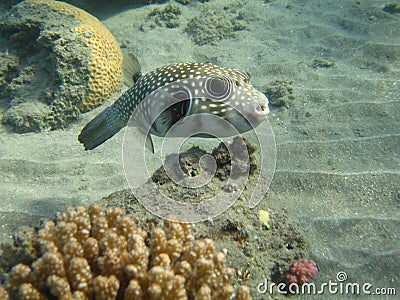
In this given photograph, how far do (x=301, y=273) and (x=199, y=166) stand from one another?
4.84ft

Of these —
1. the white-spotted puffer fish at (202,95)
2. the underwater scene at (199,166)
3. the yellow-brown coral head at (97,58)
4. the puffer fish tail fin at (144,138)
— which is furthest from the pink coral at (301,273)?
the yellow-brown coral head at (97,58)

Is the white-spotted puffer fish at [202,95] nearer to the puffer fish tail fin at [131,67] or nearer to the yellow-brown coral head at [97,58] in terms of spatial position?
the puffer fish tail fin at [131,67]

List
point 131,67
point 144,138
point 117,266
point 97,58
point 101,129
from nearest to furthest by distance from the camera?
1. point 117,266
2. point 144,138
3. point 131,67
4. point 101,129
5. point 97,58

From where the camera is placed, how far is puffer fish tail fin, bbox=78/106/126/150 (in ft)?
13.8

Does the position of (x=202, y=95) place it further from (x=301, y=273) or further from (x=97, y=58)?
(x=97, y=58)

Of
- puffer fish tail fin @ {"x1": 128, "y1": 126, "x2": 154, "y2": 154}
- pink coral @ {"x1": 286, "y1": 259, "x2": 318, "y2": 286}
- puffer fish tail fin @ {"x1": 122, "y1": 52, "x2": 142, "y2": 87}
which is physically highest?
puffer fish tail fin @ {"x1": 122, "y1": 52, "x2": 142, "y2": 87}

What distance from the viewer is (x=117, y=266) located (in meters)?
2.32

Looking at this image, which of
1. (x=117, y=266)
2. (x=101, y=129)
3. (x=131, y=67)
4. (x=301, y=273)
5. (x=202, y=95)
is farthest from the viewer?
(x=101, y=129)

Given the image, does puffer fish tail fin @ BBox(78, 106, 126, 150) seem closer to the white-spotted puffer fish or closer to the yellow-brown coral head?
the white-spotted puffer fish

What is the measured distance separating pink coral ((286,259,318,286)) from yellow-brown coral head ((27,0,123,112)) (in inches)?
209

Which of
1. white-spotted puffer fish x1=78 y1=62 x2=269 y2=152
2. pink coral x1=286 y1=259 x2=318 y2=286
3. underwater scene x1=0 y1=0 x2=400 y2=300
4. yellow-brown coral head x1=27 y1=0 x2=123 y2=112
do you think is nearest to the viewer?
underwater scene x1=0 y1=0 x2=400 y2=300

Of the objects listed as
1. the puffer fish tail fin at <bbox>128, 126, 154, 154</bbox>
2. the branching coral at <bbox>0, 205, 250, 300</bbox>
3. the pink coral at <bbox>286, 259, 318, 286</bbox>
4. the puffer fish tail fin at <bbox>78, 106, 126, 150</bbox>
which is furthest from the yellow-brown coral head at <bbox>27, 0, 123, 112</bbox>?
the pink coral at <bbox>286, 259, 318, 286</bbox>

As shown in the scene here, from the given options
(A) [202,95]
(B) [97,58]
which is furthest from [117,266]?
(B) [97,58]

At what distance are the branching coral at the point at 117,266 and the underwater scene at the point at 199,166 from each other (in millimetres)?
11
